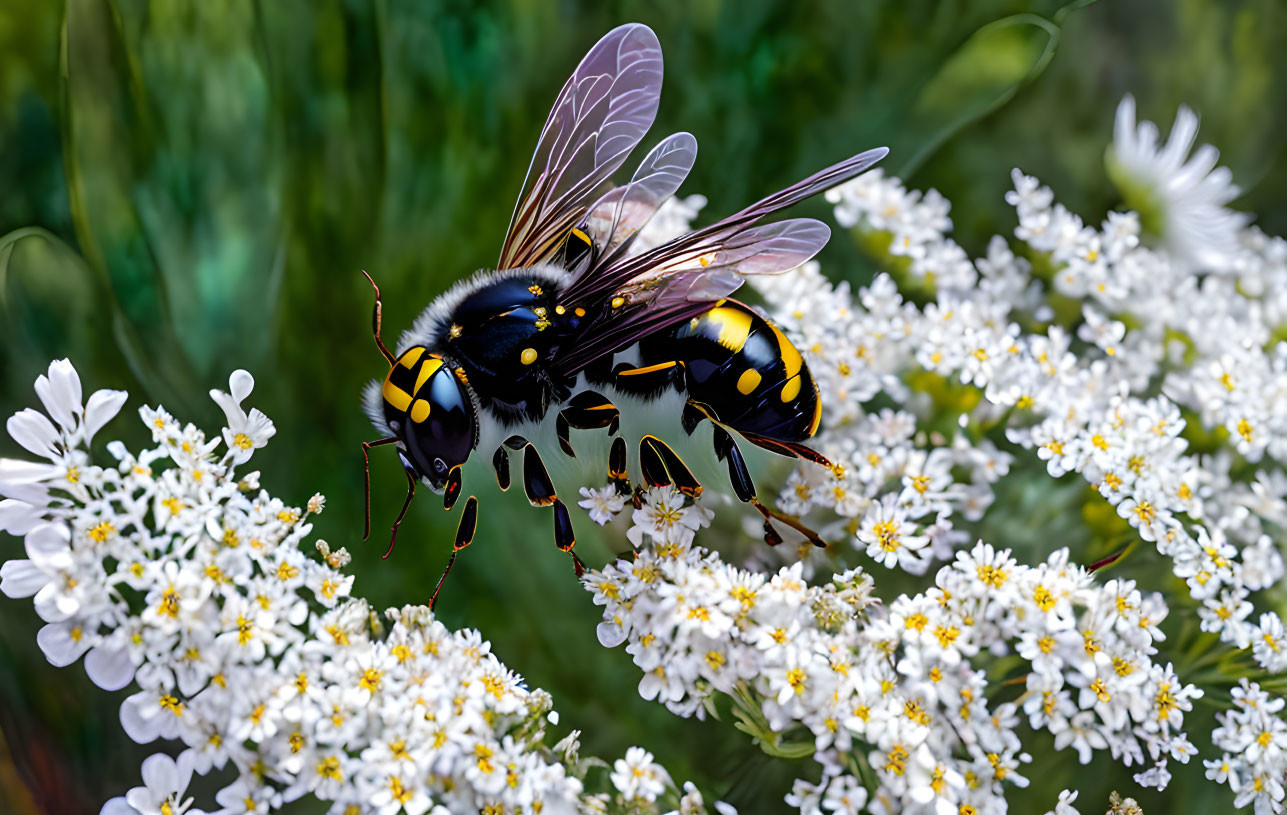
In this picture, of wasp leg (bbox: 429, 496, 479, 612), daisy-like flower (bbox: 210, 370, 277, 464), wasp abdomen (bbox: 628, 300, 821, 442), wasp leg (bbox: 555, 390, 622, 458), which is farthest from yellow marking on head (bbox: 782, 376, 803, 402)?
daisy-like flower (bbox: 210, 370, 277, 464)

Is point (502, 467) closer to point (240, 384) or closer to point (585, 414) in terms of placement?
point (585, 414)

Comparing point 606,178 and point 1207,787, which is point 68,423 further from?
point 1207,787

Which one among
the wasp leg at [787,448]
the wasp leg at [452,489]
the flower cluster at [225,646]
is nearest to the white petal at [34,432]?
the flower cluster at [225,646]

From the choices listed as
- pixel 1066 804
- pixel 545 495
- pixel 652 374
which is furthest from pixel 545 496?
pixel 1066 804

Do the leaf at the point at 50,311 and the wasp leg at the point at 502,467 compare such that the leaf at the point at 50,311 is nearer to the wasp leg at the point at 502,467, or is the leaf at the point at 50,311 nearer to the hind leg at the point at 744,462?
the wasp leg at the point at 502,467

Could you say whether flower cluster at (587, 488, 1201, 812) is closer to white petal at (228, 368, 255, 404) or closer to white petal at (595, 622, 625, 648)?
white petal at (595, 622, 625, 648)

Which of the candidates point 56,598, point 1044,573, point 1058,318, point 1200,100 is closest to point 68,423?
point 56,598
